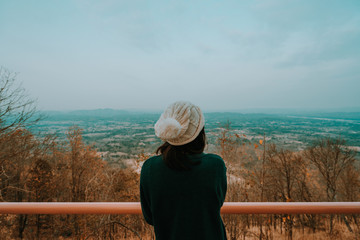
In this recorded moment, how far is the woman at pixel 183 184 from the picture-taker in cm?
66

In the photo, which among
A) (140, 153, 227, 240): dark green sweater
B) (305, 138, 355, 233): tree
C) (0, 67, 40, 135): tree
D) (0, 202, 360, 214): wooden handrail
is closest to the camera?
(140, 153, 227, 240): dark green sweater

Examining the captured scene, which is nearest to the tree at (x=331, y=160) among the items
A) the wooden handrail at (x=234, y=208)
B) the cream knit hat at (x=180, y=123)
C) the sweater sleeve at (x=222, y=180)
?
the wooden handrail at (x=234, y=208)

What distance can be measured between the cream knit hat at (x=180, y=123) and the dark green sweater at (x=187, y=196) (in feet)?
0.26

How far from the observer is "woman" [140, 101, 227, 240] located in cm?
66

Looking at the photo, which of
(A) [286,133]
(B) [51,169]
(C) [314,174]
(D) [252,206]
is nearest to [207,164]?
(D) [252,206]

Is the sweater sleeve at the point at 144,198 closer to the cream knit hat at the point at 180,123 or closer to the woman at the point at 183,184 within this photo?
the woman at the point at 183,184

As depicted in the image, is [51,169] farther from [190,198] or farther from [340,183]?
[340,183]

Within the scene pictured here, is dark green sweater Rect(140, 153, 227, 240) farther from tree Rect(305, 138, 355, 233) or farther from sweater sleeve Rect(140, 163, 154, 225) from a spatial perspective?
tree Rect(305, 138, 355, 233)

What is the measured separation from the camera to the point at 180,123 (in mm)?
709

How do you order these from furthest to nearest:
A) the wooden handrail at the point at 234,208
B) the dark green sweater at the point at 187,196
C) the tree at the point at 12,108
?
the tree at the point at 12,108 → the wooden handrail at the point at 234,208 → the dark green sweater at the point at 187,196

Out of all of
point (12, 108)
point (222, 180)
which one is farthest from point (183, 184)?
point (12, 108)

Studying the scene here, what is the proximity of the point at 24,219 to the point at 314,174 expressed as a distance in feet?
62.4

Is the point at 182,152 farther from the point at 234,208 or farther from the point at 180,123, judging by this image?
the point at 234,208

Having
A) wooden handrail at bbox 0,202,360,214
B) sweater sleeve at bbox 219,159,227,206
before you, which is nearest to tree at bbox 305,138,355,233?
wooden handrail at bbox 0,202,360,214
